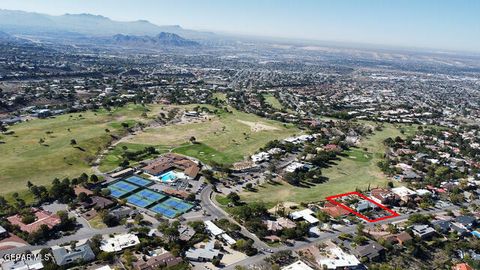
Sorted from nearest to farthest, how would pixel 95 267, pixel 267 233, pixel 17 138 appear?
pixel 95 267 → pixel 267 233 → pixel 17 138

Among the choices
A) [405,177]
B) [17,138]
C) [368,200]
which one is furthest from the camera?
[17,138]

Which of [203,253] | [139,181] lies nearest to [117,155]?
[139,181]

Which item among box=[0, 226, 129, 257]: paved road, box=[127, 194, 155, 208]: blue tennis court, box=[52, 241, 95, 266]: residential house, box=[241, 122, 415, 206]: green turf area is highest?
box=[52, 241, 95, 266]: residential house

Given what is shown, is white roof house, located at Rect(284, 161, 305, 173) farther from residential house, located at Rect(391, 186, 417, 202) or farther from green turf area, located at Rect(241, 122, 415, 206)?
residential house, located at Rect(391, 186, 417, 202)

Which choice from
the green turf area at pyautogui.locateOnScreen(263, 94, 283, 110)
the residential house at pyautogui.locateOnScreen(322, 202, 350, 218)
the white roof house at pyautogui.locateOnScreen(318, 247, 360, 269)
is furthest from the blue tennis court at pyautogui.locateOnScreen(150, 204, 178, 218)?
the green turf area at pyautogui.locateOnScreen(263, 94, 283, 110)

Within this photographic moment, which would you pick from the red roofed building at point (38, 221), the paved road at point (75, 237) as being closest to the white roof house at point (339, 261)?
the paved road at point (75, 237)

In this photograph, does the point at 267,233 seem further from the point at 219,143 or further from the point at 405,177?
the point at 219,143

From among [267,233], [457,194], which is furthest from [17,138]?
[457,194]
